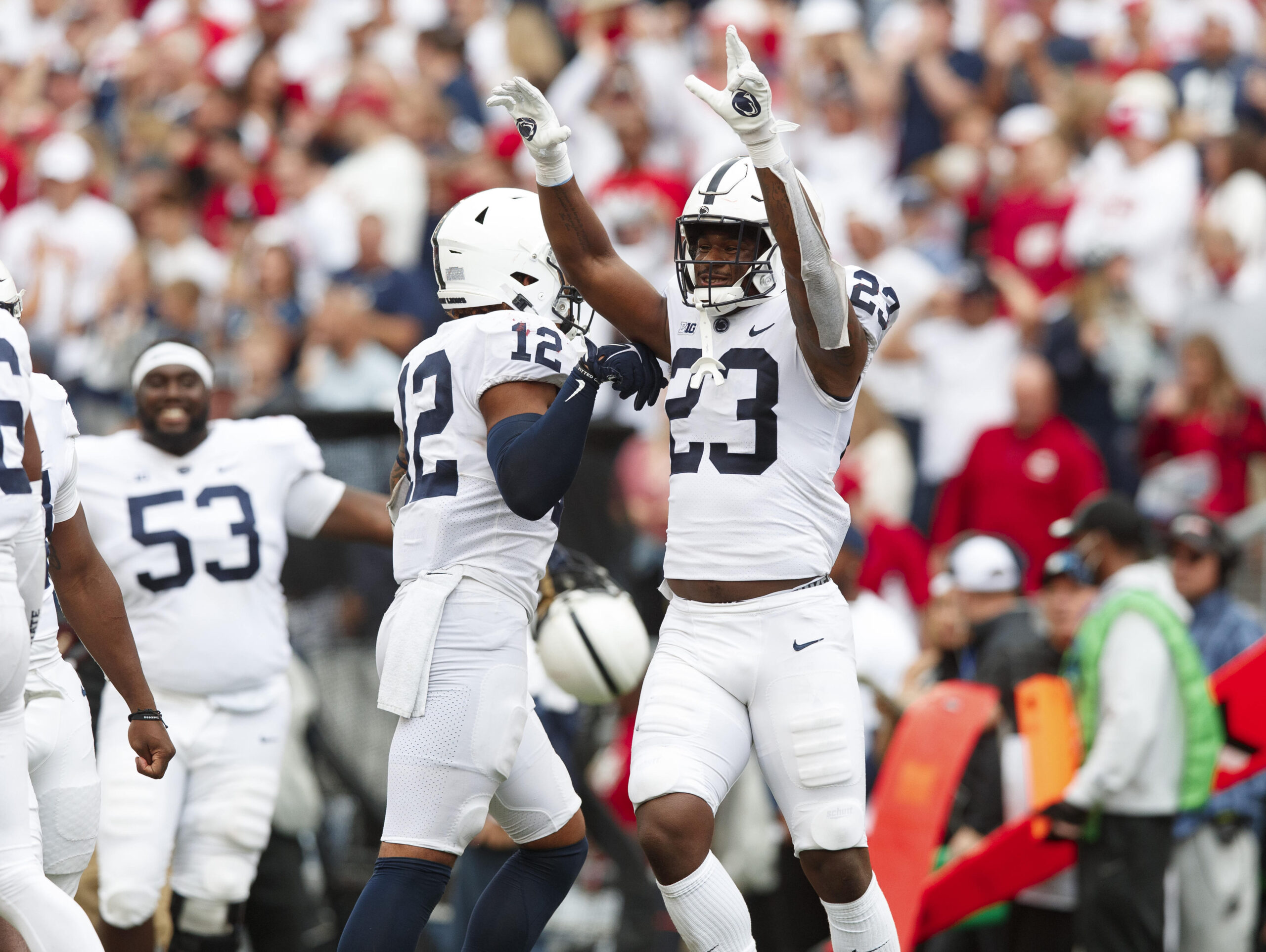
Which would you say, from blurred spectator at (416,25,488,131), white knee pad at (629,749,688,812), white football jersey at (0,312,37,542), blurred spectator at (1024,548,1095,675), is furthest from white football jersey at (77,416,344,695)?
blurred spectator at (416,25,488,131)

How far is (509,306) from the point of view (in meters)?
4.79

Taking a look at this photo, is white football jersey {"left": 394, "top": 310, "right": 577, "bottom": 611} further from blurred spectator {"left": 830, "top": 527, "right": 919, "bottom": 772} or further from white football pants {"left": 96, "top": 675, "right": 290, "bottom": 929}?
blurred spectator {"left": 830, "top": 527, "right": 919, "bottom": 772}

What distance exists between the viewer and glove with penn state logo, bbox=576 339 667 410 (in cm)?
434

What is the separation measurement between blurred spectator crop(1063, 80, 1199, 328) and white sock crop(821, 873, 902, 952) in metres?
6.03

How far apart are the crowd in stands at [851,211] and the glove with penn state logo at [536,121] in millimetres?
2839

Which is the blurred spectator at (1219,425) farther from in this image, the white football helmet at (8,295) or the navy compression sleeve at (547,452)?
the white football helmet at (8,295)

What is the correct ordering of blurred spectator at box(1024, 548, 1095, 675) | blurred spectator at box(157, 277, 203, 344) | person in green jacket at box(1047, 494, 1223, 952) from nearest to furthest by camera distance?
person in green jacket at box(1047, 494, 1223, 952) < blurred spectator at box(1024, 548, 1095, 675) < blurred spectator at box(157, 277, 203, 344)

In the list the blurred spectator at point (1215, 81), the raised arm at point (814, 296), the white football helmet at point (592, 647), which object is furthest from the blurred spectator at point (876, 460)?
the raised arm at point (814, 296)

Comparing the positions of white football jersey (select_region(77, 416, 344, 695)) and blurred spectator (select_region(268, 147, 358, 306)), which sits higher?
blurred spectator (select_region(268, 147, 358, 306))

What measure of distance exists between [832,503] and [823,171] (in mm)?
6970

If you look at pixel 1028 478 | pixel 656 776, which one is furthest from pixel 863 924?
pixel 1028 478

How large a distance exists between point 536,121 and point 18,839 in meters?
2.08

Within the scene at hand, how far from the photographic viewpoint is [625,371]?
4.39 metres

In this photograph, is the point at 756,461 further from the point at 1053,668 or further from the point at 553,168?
the point at 1053,668
